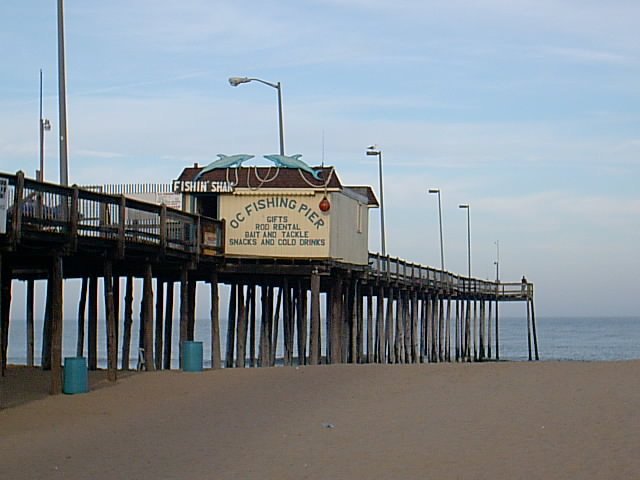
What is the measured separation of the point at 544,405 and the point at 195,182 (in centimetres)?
1445

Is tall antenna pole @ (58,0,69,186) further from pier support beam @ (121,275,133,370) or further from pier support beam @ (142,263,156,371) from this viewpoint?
pier support beam @ (121,275,133,370)

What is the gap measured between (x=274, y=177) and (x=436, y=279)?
2396 cm

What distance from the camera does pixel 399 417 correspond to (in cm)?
1564

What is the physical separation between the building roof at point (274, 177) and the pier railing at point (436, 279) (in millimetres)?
7784

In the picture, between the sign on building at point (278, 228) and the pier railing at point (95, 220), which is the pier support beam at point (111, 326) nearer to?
the pier railing at point (95, 220)

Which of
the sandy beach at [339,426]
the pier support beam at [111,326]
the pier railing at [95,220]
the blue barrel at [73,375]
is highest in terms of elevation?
the pier railing at [95,220]

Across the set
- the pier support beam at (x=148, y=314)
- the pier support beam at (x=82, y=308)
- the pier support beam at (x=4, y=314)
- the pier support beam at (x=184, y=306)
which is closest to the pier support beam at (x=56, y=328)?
the pier support beam at (x=4, y=314)

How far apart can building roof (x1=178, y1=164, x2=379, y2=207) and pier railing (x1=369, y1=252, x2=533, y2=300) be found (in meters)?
7.78

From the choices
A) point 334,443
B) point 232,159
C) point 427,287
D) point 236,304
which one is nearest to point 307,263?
point 232,159

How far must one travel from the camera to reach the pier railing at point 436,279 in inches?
1508

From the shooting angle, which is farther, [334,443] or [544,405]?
[544,405]

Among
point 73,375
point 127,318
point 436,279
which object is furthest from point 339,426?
point 436,279

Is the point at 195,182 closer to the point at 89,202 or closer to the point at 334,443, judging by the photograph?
the point at 89,202

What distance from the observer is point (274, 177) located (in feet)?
91.8
